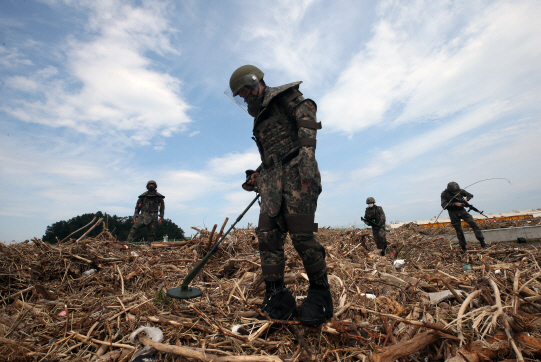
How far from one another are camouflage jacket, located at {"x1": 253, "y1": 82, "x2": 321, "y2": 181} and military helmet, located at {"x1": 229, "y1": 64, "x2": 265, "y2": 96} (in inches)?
6.6

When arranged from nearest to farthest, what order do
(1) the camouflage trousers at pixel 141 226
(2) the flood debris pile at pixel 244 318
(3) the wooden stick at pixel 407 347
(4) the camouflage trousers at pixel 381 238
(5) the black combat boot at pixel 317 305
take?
(3) the wooden stick at pixel 407 347 → (2) the flood debris pile at pixel 244 318 → (5) the black combat boot at pixel 317 305 → (4) the camouflage trousers at pixel 381 238 → (1) the camouflage trousers at pixel 141 226

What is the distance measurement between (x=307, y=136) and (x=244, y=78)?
86cm

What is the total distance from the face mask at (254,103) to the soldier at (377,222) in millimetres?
8312

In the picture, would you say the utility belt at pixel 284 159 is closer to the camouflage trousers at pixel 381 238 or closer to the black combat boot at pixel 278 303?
the black combat boot at pixel 278 303

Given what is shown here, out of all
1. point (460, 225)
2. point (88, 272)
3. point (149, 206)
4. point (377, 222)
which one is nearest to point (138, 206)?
point (149, 206)

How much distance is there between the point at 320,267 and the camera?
2.35 metres

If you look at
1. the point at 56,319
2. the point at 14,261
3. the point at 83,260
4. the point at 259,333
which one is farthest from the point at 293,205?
the point at 14,261

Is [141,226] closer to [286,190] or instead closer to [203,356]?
[286,190]

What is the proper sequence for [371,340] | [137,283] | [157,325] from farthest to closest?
[137,283] < [157,325] < [371,340]

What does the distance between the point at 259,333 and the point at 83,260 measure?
3.39 meters

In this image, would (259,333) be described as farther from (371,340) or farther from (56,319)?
(56,319)

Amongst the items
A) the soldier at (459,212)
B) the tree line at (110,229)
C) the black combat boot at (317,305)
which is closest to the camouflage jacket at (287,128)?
the black combat boot at (317,305)

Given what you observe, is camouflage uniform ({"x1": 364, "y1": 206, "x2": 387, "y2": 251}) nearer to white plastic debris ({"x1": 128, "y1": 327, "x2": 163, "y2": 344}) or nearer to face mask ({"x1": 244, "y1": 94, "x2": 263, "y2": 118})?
face mask ({"x1": 244, "y1": 94, "x2": 263, "y2": 118})

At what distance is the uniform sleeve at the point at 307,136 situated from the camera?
92.2 inches
